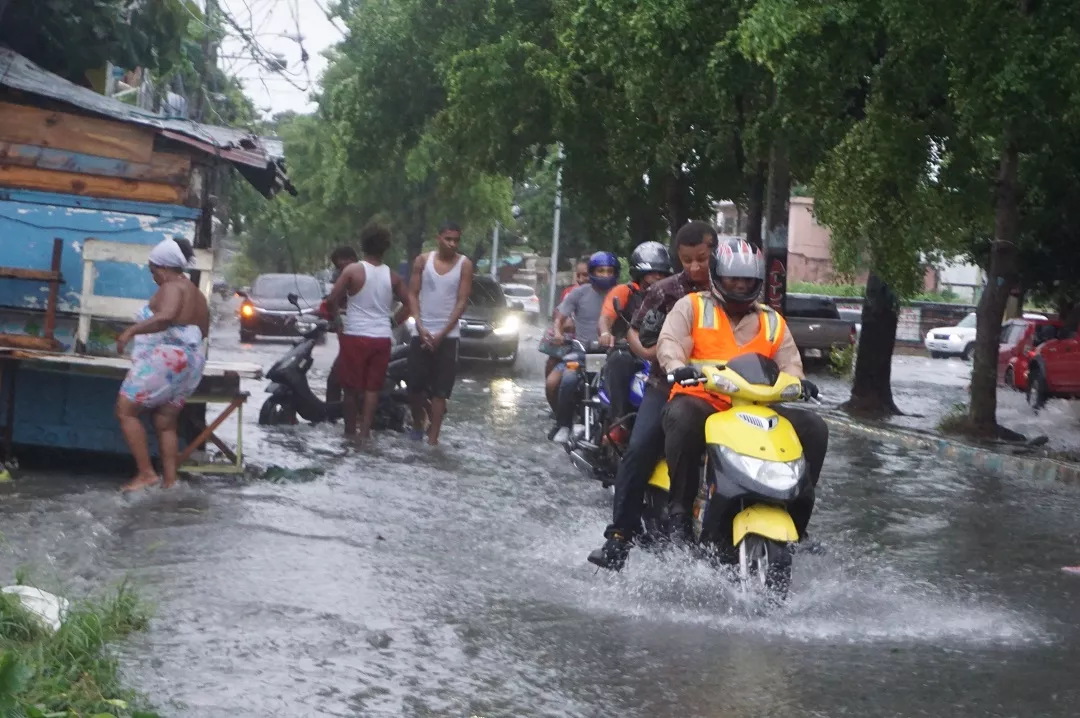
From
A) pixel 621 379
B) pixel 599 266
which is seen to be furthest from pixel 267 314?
pixel 621 379

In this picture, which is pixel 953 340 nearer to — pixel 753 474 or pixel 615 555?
pixel 615 555

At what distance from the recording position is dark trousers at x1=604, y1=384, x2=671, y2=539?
765 centimetres

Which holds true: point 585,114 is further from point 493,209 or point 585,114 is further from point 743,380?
point 493,209

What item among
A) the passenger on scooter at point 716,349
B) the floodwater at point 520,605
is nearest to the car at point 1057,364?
the floodwater at point 520,605

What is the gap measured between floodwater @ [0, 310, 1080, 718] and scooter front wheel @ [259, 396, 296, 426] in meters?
2.99

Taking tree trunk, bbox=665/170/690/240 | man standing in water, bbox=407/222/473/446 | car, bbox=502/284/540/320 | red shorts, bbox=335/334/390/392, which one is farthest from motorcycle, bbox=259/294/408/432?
car, bbox=502/284/540/320

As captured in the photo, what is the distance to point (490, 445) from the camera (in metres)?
14.2

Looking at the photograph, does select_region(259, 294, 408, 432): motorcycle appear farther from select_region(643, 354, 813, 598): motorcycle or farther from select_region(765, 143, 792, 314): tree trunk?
select_region(765, 143, 792, 314): tree trunk

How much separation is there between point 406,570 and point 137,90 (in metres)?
14.1

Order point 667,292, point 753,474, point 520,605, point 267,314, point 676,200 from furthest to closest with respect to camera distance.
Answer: point 267,314, point 676,200, point 667,292, point 520,605, point 753,474

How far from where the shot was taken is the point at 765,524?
6.81 meters

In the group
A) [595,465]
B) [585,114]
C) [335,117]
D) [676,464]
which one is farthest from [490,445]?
[335,117]

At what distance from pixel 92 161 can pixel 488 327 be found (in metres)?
15.1

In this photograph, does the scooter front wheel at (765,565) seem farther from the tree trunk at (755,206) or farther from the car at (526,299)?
the car at (526,299)
